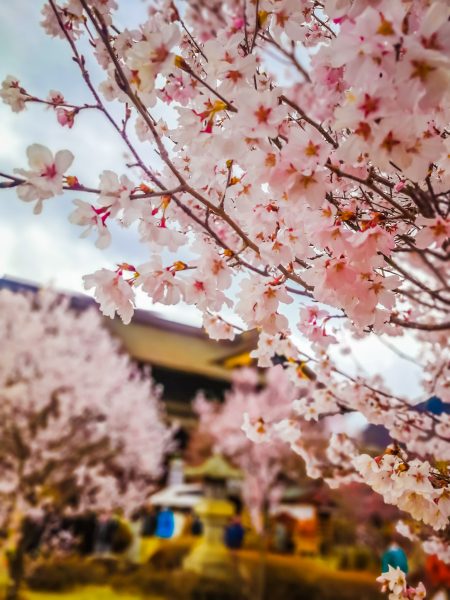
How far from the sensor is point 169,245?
1.57 m

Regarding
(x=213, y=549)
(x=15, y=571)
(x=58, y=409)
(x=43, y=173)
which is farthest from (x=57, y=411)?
(x=43, y=173)

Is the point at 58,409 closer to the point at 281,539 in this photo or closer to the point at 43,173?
the point at 43,173

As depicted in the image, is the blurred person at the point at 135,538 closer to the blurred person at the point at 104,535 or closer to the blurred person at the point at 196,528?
the blurred person at the point at 104,535

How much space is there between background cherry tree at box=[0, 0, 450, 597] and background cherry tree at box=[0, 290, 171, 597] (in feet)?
25.0

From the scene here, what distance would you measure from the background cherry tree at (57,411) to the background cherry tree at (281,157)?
25.0ft

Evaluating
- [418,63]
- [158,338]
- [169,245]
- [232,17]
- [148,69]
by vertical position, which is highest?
[158,338]

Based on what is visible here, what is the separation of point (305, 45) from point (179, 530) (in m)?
17.5

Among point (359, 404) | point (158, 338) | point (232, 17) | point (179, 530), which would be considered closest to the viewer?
point (232, 17)

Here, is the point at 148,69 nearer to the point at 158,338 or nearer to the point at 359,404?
the point at 359,404

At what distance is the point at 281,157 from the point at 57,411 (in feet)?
29.5

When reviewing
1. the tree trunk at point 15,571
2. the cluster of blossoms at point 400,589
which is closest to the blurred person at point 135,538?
the tree trunk at point 15,571

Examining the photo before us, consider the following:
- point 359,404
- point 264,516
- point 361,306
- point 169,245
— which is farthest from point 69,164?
point 264,516

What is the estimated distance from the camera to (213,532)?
9977 millimetres

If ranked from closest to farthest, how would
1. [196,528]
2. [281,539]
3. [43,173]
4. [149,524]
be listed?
[43,173]
[196,528]
[281,539]
[149,524]
